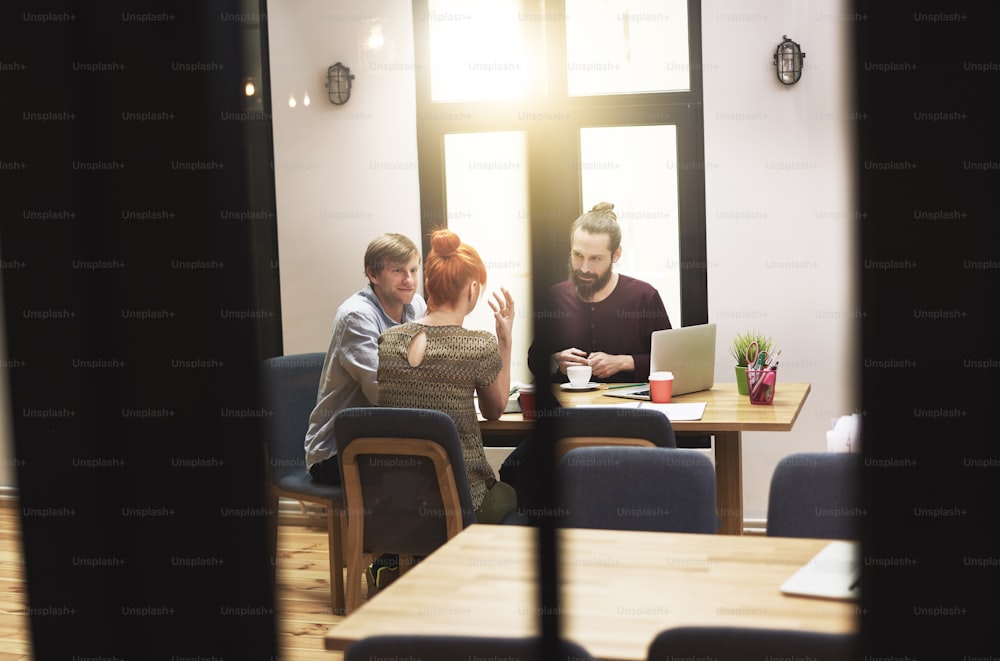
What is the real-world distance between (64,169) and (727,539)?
5.28ft

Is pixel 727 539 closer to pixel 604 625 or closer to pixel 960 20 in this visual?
pixel 604 625

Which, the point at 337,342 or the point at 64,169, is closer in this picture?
the point at 64,169

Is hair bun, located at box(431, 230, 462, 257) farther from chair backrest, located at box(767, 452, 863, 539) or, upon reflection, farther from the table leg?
chair backrest, located at box(767, 452, 863, 539)

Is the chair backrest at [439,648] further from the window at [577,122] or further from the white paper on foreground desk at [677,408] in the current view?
the window at [577,122]

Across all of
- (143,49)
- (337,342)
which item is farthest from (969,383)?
(337,342)

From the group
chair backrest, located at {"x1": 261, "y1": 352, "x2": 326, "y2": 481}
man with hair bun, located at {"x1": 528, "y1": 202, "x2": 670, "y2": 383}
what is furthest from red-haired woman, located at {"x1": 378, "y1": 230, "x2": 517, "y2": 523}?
man with hair bun, located at {"x1": 528, "y1": 202, "x2": 670, "y2": 383}

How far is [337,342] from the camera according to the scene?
3.46m

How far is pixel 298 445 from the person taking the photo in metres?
3.87

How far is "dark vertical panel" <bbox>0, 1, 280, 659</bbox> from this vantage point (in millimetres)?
643

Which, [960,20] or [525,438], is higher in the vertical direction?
[960,20]

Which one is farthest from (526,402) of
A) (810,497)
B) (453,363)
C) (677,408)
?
(810,497)

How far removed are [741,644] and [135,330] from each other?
2.68 ft

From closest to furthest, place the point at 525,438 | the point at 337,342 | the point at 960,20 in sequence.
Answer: the point at 960,20, the point at 337,342, the point at 525,438

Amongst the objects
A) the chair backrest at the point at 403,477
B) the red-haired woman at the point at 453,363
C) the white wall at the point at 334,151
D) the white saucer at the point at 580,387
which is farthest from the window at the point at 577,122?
the chair backrest at the point at 403,477
